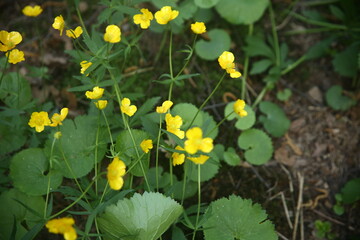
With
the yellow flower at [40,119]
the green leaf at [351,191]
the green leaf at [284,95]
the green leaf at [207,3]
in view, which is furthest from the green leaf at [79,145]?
the green leaf at [351,191]

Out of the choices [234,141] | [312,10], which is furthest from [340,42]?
[234,141]

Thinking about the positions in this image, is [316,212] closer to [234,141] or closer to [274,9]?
[234,141]

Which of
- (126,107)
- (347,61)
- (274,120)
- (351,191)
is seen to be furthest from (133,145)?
(347,61)

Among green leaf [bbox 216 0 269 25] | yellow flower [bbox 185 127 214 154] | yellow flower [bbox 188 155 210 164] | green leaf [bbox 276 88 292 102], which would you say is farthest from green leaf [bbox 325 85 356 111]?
yellow flower [bbox 185 127 214 154]

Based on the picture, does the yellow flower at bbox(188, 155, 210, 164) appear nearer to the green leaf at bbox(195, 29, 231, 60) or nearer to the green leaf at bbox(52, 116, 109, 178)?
the green leaf at bbox(52, 116, 109, 178)

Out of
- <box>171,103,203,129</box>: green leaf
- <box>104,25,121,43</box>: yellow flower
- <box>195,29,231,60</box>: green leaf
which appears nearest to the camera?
<box>104,25,121,43</box>: yellow flower

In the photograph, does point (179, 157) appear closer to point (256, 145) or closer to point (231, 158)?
point (231, 158)
